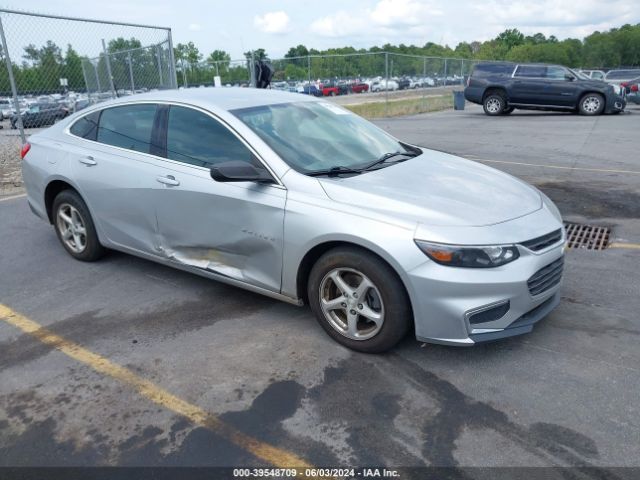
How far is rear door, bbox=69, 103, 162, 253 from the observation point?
4293 millimetres

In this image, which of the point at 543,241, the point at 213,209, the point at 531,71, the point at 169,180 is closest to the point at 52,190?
the point at 169,180

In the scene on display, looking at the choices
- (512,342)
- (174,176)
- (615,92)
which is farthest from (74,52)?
(615,92)

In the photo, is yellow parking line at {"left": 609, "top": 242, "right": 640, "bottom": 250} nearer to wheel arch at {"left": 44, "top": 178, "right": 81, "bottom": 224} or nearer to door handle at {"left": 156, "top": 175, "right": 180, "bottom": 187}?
door handle at {"left": 156, "top": 175, "right": 180, "bottom": 187}

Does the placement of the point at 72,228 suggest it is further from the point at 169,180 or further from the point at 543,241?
the point at 543,241

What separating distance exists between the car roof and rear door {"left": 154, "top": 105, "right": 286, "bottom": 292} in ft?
0.37

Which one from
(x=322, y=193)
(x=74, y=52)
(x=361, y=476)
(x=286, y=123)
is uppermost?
(x=74, y=52)

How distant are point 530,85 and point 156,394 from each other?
60.3 feet

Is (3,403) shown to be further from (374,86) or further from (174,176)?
(374,86)

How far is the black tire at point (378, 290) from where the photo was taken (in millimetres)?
3172

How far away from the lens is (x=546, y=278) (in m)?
3.29

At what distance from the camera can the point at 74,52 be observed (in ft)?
36.0

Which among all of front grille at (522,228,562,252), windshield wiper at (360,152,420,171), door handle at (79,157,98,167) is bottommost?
front grille at (522,228,562,252)

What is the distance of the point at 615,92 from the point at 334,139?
16.9m

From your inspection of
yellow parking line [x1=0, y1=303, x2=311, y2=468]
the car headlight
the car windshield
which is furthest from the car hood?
yellow parking line [x1=0, y1=303, x2=311, y2=468]
